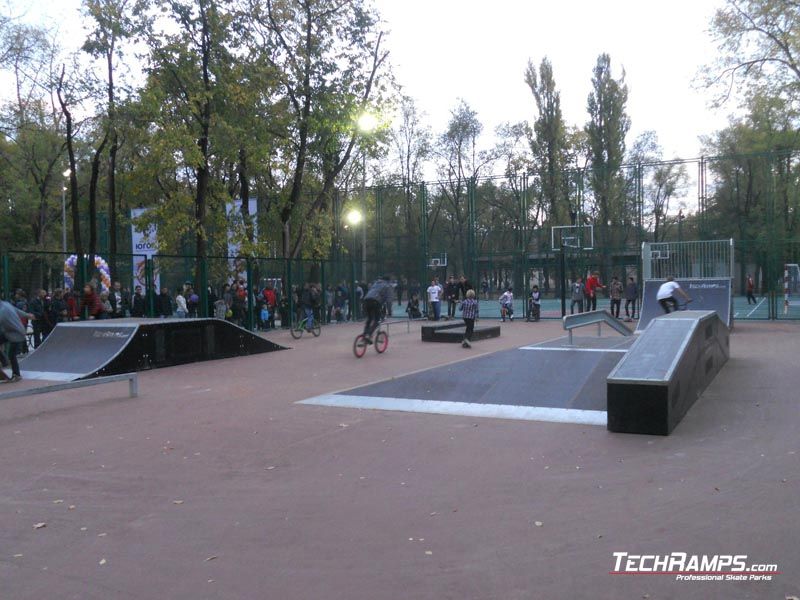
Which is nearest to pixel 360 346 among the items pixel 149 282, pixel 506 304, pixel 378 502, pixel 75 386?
pixel 75 386

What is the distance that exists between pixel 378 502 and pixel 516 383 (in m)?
5.75

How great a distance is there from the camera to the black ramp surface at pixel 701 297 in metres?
19.6

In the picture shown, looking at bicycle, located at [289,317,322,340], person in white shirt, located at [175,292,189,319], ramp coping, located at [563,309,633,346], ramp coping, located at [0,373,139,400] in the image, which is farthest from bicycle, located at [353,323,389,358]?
person in white shirt, located at [175,292,189,319]

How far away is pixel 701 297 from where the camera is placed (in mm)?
20188

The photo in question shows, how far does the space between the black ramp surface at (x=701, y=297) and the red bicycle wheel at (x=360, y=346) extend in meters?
8.72

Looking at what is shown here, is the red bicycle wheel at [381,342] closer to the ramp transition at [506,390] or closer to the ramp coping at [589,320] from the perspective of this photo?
the ramp transition at [506,390]

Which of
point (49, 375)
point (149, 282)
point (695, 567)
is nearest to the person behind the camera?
point (695, 567)

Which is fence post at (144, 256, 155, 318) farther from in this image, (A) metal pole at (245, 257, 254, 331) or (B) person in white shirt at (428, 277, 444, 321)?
(B) person in white shirt at (428, 277, 444, 321)

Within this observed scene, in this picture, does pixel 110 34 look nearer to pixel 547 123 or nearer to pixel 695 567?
pixel 695 567

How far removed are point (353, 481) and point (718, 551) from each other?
295cm

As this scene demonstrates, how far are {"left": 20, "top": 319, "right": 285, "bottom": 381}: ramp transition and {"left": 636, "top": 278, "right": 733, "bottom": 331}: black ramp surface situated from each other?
40.0 ft

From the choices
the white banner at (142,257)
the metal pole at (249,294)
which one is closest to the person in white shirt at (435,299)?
the metal pole at (249,294)

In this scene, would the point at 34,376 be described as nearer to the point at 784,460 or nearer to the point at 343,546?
the point at 343,546

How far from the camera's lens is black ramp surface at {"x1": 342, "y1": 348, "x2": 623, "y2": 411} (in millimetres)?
9527
